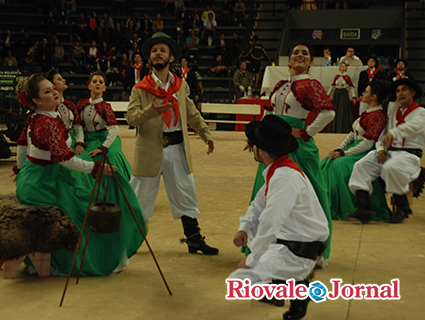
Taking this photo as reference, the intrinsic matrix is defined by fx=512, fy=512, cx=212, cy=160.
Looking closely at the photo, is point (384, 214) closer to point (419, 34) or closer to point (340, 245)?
point (340, 245)

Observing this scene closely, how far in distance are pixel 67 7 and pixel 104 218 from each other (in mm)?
19549

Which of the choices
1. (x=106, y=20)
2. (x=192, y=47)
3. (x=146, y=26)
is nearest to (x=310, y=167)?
(x=192, y=47)

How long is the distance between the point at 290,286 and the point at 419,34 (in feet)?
60.6

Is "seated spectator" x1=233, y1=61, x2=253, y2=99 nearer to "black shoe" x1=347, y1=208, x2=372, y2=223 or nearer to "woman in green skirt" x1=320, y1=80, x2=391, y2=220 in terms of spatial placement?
"woman in green skirt" x1=320, y1=80, x2=391, y2=220

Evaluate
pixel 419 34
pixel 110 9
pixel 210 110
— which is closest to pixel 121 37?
pixel 110 9

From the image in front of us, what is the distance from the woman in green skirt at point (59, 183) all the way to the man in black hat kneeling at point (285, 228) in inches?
46.6

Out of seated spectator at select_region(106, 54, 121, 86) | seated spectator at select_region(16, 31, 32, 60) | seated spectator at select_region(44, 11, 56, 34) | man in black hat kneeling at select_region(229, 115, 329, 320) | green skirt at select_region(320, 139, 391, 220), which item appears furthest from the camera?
seated spectator at select_region(44, 11, 56, 34)

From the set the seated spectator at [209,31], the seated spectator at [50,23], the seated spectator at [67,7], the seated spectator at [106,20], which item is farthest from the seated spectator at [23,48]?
the seated spectator at [209,31]

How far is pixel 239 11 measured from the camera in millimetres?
20062

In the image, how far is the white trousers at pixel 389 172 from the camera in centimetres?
536

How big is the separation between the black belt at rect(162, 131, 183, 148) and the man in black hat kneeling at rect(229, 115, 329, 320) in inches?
51.6

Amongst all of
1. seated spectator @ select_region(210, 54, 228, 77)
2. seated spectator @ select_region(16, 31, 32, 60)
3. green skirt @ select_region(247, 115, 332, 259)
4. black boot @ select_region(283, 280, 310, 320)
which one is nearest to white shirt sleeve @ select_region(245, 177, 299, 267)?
black boot @ select_region(283, 280, 310, 320)

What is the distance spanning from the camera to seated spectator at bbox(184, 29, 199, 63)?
18.0m

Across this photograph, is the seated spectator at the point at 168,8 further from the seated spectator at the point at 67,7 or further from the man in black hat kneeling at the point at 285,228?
the man in black hat kneeling at the point at 285,228
